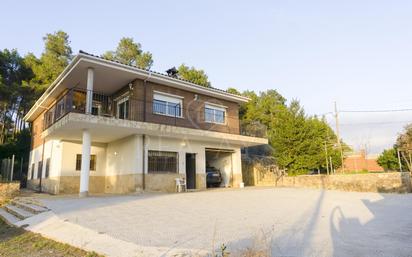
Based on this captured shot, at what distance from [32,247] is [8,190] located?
31.4 ft

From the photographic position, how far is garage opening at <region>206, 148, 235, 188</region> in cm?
1944

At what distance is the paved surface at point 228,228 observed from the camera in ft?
15.6

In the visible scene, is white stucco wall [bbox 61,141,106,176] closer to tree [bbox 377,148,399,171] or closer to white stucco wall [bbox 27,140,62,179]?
white stucco wall [bbox 27,140,62,179]

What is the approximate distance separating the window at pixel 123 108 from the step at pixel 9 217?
7152 millimetres

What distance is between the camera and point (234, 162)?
67.2ft

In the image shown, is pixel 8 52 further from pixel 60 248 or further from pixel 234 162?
pixel 60 248

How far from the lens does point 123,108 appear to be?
16.5m

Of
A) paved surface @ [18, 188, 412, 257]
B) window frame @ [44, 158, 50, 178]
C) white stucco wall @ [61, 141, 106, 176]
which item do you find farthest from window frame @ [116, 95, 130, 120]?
paved surface @ [18, 188, 412, 257]

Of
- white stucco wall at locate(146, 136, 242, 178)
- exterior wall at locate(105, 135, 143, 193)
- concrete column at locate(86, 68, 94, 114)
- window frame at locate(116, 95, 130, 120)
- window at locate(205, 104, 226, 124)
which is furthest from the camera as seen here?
window at locate(205, 104, 226, 124)

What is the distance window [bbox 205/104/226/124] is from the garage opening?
6.41 ft

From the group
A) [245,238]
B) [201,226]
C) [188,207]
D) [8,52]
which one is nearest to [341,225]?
[245,238]

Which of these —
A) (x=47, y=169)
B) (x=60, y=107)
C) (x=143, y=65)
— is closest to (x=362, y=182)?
(x=60, y=107)

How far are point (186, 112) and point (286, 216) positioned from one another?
34.6 ft

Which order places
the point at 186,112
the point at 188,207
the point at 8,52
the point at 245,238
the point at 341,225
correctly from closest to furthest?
the point at 245,238 → the point at 341,225 → the point at 188,207 → the point at 186,112 → the point at 8,52
